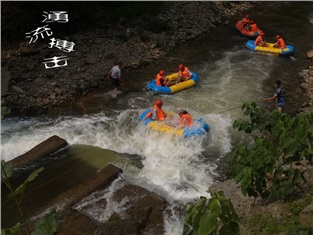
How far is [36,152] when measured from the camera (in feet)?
32.7

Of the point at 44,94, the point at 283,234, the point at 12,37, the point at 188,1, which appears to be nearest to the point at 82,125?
the point at 44,94

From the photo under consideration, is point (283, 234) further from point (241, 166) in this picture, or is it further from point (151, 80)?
point (151, 80)

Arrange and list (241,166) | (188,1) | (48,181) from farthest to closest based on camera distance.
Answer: (188,1) < (48,181) < (241,166)

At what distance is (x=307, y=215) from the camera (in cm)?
570

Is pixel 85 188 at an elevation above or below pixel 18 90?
above

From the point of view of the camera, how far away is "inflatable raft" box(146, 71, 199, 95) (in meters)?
13.6

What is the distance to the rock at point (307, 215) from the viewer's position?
5.63m

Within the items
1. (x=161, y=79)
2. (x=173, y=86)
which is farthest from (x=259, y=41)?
(x=161, y=79)

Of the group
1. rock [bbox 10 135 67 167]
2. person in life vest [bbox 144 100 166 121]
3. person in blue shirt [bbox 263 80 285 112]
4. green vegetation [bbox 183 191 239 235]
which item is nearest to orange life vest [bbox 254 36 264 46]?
person in blue shirt [bbox 263 80 285 112]

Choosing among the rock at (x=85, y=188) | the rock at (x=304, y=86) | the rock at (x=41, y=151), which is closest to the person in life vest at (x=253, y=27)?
the rock at (x=304, y=86)

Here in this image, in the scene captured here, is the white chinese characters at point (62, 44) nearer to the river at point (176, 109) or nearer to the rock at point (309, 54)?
the river at point (176, 109)

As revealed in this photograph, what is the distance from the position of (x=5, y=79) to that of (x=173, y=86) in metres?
5.86

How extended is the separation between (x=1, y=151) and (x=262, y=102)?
8584 millimetres

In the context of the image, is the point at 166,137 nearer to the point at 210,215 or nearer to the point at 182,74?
the point at 182,74
